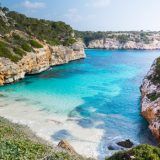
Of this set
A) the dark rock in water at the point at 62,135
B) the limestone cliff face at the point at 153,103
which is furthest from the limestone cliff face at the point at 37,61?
the limestone cliff face at the point at 153,103

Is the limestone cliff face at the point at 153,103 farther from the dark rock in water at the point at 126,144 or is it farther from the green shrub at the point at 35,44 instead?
the green shrub at the point at 35,44

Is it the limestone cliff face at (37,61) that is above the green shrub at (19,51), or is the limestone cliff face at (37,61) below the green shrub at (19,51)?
below

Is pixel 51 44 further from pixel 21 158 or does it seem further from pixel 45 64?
pixel 21 158

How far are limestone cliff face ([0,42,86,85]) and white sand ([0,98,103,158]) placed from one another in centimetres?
1611

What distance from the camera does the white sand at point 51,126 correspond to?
26950 millimetres

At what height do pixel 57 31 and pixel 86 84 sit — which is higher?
pixel 57 31

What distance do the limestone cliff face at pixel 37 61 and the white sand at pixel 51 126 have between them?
52.8ft

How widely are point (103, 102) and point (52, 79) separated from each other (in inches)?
762

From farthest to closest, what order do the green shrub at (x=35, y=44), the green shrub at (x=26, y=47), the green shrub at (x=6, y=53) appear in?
the green shrub at (x=35, y=44) → the green shrub at (x=26, y=47) → the green shrub at (x=6, y=53)

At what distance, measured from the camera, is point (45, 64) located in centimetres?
7231

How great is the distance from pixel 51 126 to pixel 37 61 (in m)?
37.5

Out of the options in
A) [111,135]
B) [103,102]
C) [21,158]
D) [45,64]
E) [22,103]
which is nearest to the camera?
[21,158]

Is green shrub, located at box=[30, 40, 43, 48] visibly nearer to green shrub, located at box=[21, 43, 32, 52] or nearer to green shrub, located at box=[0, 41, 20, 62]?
green shrub, located at box=[21, 43, 32, 52]

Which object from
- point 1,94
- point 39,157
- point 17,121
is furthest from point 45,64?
point 39,157
